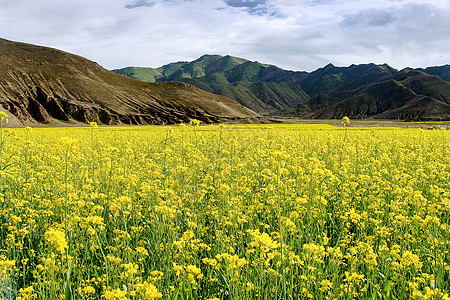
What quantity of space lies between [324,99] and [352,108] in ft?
159

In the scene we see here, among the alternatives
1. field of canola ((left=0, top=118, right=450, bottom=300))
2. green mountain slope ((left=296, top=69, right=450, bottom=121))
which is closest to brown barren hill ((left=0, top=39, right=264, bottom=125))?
field of canola ((left=0, top=118, right=450, bottom=300))

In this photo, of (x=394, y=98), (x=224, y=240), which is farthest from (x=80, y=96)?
(x=394, y=98)

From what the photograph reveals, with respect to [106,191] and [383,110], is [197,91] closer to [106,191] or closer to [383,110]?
[383,110]

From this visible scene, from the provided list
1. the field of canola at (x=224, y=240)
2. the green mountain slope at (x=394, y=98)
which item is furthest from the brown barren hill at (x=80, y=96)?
the green mountain slope at (x=394, y=98)

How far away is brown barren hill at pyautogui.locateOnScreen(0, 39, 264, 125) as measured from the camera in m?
67.3

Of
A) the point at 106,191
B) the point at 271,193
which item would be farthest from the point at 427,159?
the point at 106,191

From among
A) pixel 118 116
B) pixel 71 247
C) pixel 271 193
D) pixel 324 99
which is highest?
pixel 324 99

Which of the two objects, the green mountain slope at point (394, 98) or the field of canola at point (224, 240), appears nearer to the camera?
the field of canola at point (224, 240)

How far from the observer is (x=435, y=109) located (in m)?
109

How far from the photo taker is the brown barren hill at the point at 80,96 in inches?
2648

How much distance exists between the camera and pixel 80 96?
7562cm

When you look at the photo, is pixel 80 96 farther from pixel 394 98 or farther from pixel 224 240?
pixel 394 98

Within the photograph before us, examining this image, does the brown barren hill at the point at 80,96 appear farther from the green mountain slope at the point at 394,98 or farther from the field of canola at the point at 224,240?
the green mountain slope at the point at 394,98

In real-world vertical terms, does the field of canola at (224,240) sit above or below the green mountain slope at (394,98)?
below
